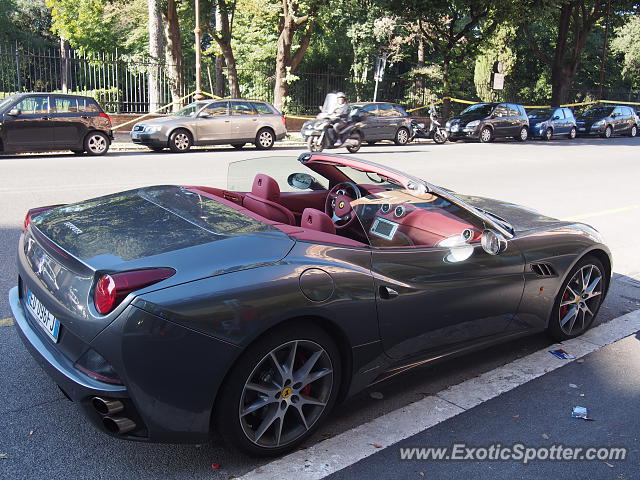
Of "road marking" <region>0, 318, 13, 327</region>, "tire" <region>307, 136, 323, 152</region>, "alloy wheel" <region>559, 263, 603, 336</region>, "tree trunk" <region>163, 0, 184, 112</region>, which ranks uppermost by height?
"tree trunk" <region>163, 0, 184, 112</region>

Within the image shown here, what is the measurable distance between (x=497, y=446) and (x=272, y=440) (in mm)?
1161

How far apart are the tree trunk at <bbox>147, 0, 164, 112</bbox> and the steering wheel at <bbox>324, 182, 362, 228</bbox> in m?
21.2

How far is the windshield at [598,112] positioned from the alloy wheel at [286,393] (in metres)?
32.5

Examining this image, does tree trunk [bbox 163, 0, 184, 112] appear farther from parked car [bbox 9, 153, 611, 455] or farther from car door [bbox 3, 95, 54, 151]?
parked car [bbox 9, 153, 611, 455]

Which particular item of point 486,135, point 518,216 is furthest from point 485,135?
point 518,216

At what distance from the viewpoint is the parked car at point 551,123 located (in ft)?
93.5

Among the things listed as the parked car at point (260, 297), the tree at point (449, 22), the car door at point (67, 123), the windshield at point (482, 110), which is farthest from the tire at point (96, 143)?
the tree at point (449, 22)

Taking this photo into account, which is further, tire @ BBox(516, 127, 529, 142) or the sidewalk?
tire @ BBox(516, 127, 529, 142)

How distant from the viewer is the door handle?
127 inches

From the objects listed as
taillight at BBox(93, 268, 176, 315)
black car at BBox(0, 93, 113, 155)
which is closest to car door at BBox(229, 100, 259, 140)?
black car at BBox(0, 93, 113, 155)

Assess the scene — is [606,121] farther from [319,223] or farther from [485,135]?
[319,223]

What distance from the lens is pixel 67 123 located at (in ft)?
51.2

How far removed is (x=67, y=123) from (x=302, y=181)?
1271cm

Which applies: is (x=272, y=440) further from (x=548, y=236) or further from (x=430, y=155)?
(x=430, y=155)
